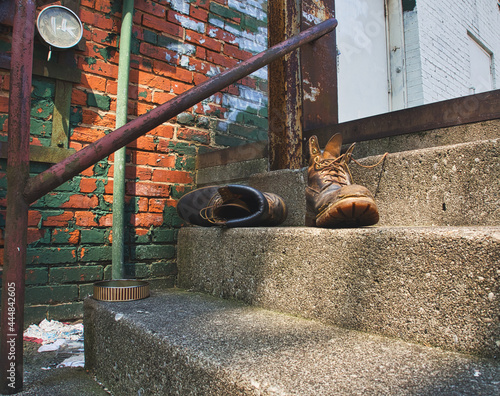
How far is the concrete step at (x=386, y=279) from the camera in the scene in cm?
67

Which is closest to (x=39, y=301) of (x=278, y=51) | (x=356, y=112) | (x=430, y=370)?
(x=278, y=51)

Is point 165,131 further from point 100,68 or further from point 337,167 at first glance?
point 337,167

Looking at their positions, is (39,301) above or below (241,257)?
below

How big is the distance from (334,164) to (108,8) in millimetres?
1506

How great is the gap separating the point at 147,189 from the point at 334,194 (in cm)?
118

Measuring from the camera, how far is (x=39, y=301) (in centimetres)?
162

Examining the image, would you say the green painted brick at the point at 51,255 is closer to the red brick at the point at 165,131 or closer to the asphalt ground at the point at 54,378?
the asphalt ground at the point at 54,378

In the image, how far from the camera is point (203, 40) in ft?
7.38

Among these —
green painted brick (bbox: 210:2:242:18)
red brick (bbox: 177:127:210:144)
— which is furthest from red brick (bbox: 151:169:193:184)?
green painted brick (bbox: 210:2:242:18)

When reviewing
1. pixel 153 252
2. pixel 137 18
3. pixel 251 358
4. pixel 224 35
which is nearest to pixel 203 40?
pixel 224 35

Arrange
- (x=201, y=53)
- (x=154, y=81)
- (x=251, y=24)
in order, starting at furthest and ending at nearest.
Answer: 1. (x=251, y=24)
2. (x=201, y=53)
3. (x=154, y=81)

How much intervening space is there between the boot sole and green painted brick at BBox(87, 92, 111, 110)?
1344 mm

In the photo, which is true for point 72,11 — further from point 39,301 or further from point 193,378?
point 193,378

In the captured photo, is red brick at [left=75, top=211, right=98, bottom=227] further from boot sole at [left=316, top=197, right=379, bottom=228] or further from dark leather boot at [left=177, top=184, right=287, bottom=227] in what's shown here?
boot sole at [left=316, top=197, right=379, bottom=228]
